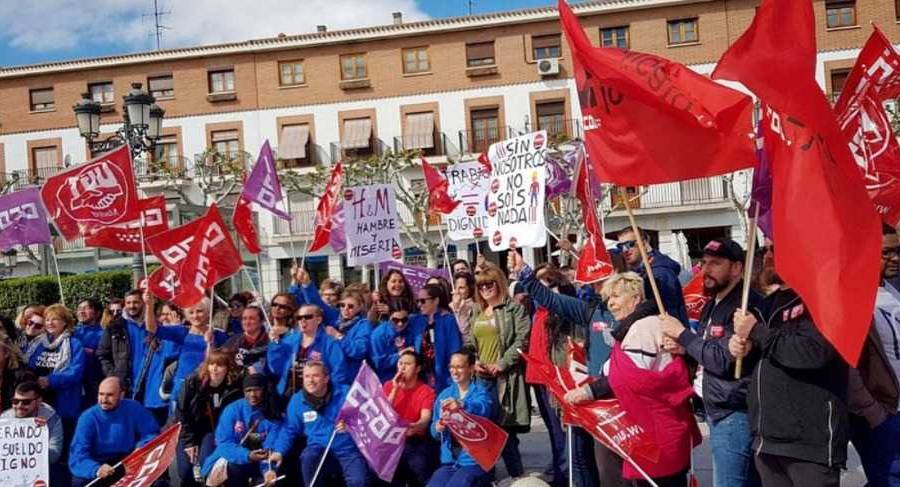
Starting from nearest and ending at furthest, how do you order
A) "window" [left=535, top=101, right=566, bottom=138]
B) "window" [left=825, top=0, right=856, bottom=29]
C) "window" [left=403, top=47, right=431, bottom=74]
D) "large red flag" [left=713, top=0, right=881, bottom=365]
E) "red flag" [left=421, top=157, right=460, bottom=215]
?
"large red flag" [left=713, top=0, right=881, bottom=365], "red flag" [left=421, top=157, right=460, bottom=215], "window" [left=825, top=0, right=856, bottom=29], "window" [left=535, top=101, right=566, bottom=138], "window" [left=403, top=47, right=431, bottom=74]

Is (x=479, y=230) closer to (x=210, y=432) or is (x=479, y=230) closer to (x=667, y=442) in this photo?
(x=210, y=432)

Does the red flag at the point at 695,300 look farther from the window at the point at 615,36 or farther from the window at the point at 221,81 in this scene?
the window at the point at 221,81

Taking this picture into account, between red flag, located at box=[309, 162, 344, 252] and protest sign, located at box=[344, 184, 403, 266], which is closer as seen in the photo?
protest sign, located at box=[344, 184, 403, 266]

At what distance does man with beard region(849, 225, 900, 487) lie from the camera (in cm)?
447

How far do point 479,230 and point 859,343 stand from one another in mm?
6976

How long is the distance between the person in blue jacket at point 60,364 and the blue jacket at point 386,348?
100 inches

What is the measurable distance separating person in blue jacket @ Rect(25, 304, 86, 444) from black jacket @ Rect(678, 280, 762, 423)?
525 centimetres

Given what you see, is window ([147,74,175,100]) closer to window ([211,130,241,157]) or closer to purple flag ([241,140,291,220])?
window ([211,130,241,157])

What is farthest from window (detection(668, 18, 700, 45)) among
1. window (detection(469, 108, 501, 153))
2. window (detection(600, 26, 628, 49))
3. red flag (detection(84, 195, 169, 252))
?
red flag (detection(84, 195, 169, 252))

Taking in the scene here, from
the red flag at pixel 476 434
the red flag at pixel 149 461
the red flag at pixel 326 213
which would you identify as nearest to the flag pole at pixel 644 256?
the red flag at pixel 476 434

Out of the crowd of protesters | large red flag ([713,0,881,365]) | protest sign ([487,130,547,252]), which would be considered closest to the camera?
large red flag ([713,0,881,365])

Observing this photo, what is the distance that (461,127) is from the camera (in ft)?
116

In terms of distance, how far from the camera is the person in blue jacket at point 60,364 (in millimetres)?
7508

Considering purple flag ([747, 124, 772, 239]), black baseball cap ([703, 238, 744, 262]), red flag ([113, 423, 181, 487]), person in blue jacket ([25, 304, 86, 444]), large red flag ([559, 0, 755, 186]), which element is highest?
large red flag ([559, 0, 755, 186])
